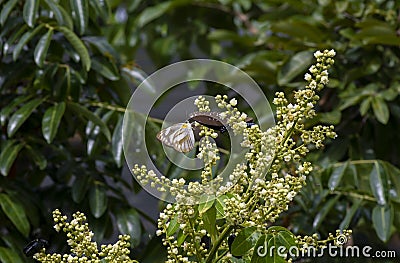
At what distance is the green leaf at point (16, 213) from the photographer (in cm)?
105

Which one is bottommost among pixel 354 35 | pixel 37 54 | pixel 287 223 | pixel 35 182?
pixel 287 223

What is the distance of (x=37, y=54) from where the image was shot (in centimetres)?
107

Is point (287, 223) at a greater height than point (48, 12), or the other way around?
point (48, 12)

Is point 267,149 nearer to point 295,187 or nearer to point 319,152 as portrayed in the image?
point 295,187

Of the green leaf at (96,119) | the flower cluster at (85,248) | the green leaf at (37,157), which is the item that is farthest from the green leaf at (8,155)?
the flower cluster at (85,248)

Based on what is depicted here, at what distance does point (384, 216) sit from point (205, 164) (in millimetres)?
636

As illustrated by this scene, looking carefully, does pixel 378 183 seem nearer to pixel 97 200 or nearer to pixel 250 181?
pixel 97 200

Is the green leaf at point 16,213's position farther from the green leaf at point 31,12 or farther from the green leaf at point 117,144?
the green leaf at point 31,12

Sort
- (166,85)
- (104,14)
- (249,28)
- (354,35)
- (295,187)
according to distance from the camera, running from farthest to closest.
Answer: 1. (249,28)
2. (354,35)
3. (104,14)
4. (166,85)
5. (295,187)

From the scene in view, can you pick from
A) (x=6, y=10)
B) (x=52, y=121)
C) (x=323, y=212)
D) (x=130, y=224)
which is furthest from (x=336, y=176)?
(x=6, y=10)

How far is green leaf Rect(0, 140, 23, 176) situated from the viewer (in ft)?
3.47

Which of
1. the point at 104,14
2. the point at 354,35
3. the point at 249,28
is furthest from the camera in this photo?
the point at 249,28

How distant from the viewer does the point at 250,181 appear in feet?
1.88

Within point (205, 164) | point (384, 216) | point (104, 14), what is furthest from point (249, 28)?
point (205, 164)
